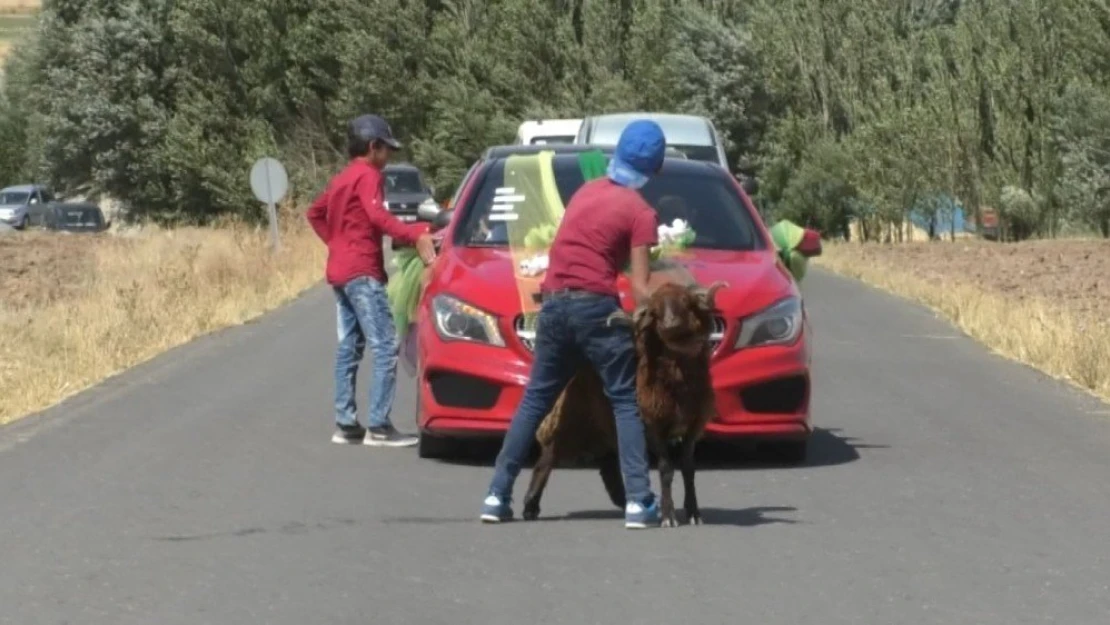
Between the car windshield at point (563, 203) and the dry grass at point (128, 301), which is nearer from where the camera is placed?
the car windshield at point (563, 203)

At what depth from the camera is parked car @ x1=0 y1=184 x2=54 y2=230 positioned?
6250 centimetres

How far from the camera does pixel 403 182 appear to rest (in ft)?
153

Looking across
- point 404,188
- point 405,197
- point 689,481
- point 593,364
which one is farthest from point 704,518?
point 404,188

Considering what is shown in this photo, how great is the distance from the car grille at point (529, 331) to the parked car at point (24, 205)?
50514mm

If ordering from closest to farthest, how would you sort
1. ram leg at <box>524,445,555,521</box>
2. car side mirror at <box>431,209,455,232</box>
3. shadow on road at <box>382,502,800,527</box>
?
ram leg at <box>524,445,555,521</box> → shadow on road at <box>382,502,800,527</box> → car side mirror at <box>431,209,455,232</box>

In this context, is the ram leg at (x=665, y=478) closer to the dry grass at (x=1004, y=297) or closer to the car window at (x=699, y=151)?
the dry grass at (x=1004, y=297)

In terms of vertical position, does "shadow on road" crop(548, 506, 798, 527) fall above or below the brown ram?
below

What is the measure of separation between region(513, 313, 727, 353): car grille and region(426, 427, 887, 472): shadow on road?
69cm

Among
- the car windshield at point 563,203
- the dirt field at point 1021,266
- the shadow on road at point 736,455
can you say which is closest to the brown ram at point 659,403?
the shadow on road at point 736,455

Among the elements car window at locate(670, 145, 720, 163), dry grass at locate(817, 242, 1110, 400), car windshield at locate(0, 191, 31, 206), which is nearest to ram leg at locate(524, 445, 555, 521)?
dry grass at locate(817, 242, 1110, 400)

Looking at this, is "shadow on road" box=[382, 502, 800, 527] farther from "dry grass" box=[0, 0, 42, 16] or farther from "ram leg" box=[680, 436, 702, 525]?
"dry grass" box=[0, 0, 42, 16]

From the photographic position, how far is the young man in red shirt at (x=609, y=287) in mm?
9359

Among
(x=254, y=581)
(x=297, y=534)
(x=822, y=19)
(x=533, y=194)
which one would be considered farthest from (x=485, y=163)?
(x=822, y=19)

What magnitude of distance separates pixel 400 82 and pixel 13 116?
29.8 m
